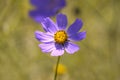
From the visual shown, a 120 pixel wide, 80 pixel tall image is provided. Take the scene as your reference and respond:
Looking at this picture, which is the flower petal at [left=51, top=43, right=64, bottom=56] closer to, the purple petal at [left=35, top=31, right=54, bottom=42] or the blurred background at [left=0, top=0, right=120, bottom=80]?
the purple petal at [left=35, top=31, right=54, bottom=42]

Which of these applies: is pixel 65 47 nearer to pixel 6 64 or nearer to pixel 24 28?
pixel 6 64

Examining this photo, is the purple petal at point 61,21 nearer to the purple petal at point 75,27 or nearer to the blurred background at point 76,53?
the purple petal at point 75,27

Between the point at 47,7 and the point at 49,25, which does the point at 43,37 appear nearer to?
the point at 49,25

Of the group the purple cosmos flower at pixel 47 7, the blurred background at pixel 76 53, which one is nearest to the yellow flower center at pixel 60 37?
the purple cosmos flower at pixel 47 7

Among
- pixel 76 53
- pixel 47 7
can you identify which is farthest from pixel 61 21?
pixel 76 53

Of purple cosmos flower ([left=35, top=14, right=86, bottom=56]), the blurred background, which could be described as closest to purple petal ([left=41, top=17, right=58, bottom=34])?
purple cosmos flower ([left=35, top=14, right=86, bottom=56])

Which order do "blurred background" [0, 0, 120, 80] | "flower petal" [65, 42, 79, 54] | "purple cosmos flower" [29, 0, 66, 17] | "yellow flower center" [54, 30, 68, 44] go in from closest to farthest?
1. "flower petal" [65, 42, 79, 54]
2. "yellow flower center" [54, 30, 68, 44]
3. "purple cosmos flower" [29, 0, 66, 17]
4. "blurred background" [0, 0, 120, 80]

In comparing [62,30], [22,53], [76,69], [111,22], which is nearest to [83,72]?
[76,69]
